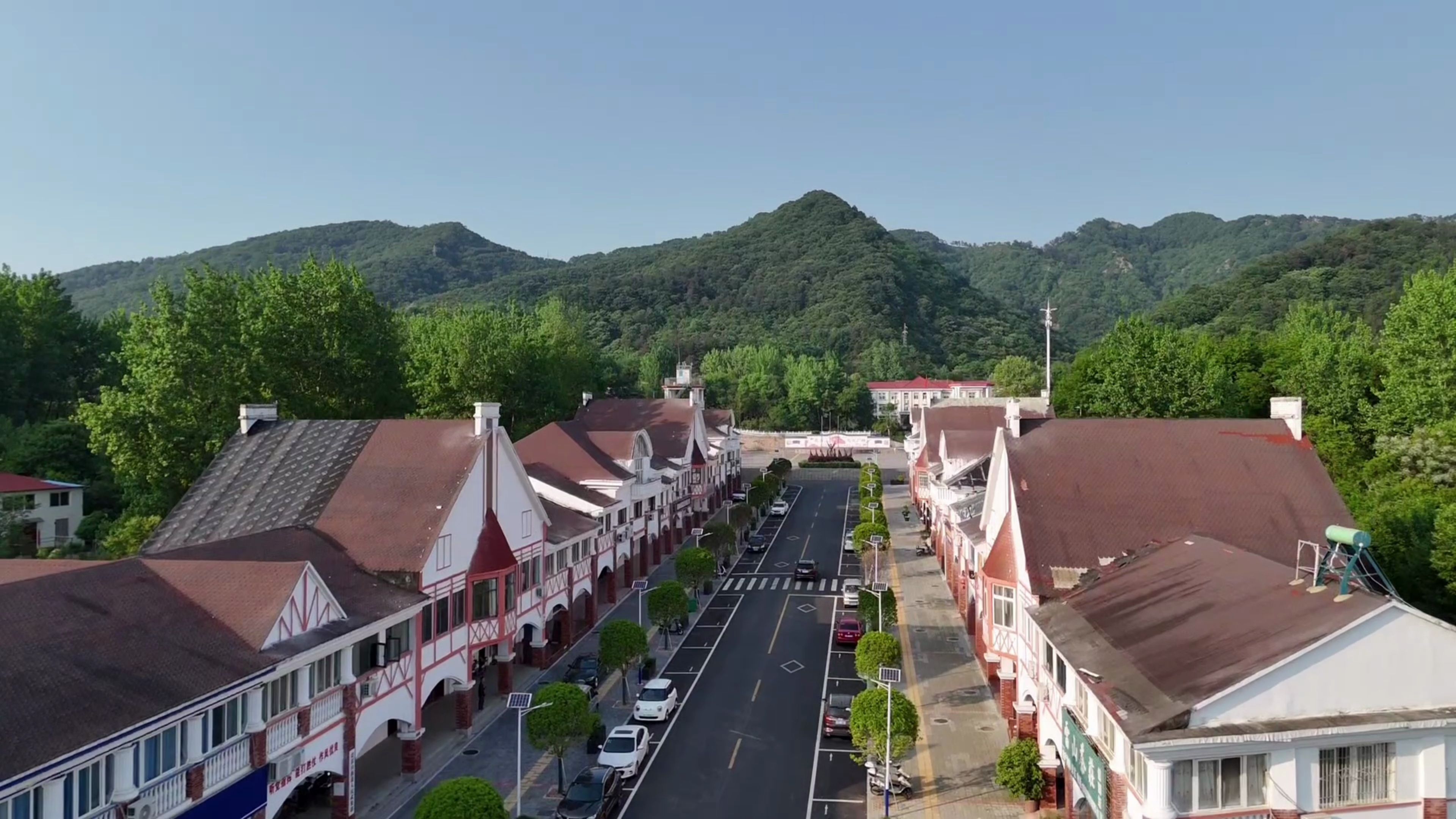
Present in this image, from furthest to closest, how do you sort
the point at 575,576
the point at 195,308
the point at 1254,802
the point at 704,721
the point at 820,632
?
the point at 195,308
the point at 820,632
the point at 575,576
the point at 704,721
the point at 1254,802

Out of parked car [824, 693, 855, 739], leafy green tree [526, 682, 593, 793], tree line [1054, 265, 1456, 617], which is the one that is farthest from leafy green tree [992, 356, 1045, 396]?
leafy green tree [526, 682, 593, 793]

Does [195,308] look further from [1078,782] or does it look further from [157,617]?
[1078,782]

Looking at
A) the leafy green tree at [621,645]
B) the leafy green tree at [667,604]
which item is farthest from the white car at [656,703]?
the leafy green tree at [667,604]

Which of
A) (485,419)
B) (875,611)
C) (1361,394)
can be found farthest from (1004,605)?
(1361,394)

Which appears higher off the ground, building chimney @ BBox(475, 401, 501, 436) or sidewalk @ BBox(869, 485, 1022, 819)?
building chimney @ BBox(475, 401, 501, 436)

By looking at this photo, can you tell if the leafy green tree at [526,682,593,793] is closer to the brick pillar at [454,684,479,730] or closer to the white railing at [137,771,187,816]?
the brick pillar at [454,684,479,730]

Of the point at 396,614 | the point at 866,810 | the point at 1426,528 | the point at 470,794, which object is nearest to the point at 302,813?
the point at 396,614
